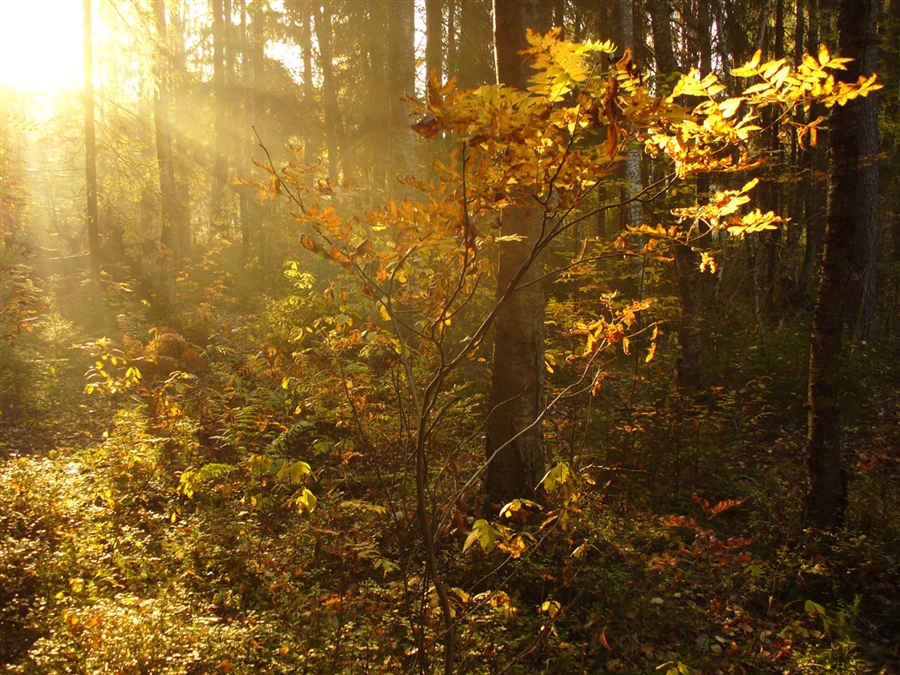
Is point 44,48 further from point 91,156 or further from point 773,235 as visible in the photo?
point 773,235

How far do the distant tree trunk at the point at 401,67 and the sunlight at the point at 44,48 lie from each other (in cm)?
640

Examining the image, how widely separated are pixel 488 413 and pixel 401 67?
357 inches

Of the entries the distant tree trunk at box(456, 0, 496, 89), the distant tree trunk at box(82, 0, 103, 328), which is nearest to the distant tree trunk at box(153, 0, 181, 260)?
the distant tree trunk at box(82, 0, 103, 328)

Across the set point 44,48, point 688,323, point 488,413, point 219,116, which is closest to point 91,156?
point 44,48

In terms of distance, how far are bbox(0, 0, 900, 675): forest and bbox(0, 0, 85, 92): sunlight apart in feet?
0.25

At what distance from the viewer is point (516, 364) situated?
4.41 m

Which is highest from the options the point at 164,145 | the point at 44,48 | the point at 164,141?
the point at 44,48

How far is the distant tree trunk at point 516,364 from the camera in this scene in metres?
4.18

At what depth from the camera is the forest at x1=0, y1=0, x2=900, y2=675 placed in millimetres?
2236

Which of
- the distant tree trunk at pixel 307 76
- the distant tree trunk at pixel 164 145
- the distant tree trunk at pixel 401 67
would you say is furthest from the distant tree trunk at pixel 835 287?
the distant tree trunk at pixel 307 76

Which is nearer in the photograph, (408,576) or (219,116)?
(408,576)

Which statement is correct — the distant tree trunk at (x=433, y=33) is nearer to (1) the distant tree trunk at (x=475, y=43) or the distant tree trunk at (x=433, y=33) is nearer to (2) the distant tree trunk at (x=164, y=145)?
(1) the distant tree trunk at (x=475, y=43)

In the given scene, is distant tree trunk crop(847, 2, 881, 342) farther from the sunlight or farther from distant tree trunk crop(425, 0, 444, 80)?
the sunlight

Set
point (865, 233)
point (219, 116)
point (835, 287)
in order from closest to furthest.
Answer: point (835, 287) → point (865, 233) → point (219, 116)
